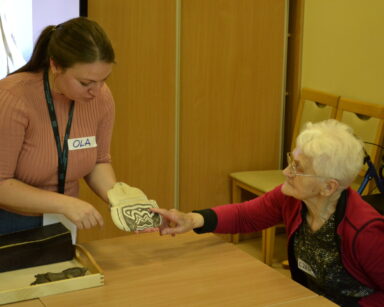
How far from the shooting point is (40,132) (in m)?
2.06

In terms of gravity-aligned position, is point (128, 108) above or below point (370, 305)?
above

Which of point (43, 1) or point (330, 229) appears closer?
point (330, 229)

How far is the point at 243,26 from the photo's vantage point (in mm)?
4055

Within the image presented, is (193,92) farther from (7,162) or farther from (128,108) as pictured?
(7,162)

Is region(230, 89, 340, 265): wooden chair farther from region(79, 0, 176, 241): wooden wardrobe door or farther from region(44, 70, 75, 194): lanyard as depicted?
region(44, 70, 75, 194): lanyard

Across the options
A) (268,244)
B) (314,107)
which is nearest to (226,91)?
(314,107)

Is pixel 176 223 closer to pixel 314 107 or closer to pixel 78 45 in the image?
pixel 78 45

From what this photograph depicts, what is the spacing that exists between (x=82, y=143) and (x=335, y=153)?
0.86 m

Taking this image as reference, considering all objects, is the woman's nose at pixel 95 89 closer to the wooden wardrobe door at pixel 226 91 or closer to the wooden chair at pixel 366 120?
the wooden wardrobe door at pixel 226 91

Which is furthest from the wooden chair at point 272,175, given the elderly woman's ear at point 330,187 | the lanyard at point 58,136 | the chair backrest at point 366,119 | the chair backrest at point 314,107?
the lanyard at point 58,136

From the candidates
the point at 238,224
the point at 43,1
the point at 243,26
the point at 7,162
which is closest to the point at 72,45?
the point at 7,162

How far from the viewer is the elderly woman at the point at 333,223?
1933 millimetres

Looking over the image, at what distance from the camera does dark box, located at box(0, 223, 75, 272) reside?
193cm

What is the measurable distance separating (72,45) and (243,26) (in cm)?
227
